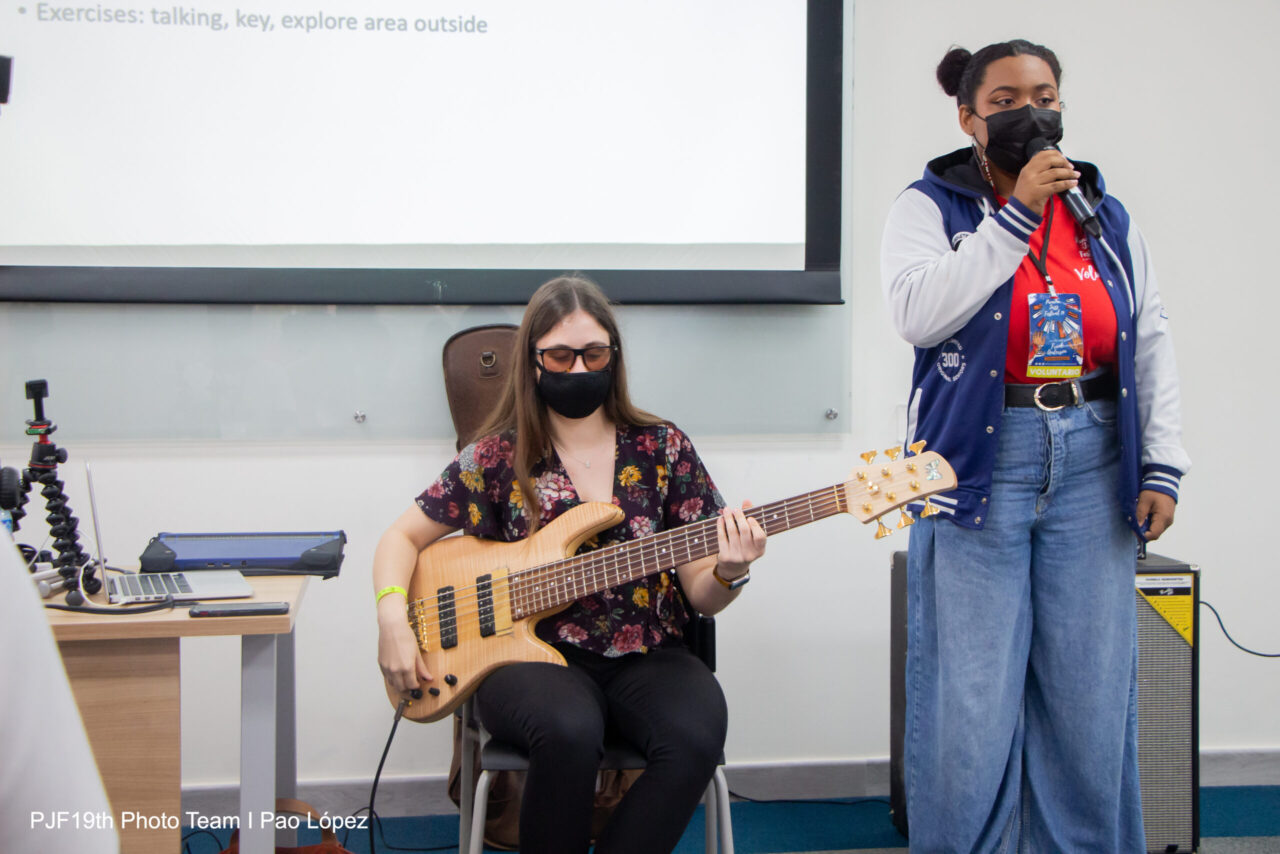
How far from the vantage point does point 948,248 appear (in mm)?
1580

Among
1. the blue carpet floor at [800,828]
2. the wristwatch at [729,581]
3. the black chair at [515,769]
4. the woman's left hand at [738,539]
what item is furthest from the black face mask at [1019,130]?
the blue carpet floor at [800,828]

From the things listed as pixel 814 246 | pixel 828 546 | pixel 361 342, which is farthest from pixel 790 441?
pixel 361 342

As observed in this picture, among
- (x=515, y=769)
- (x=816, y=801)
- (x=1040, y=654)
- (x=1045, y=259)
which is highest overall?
(x=1045, y=259)

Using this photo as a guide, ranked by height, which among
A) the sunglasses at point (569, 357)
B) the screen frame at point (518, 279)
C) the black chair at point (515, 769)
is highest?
the screen frame at point (518, 279)

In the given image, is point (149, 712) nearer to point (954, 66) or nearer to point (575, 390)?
point (575, 390)

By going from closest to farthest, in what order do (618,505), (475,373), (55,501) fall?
1. (55,501)
2. (618,505)
3. (475,373)

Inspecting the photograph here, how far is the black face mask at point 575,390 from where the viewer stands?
1.67m

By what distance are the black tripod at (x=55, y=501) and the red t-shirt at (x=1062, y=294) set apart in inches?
59.2

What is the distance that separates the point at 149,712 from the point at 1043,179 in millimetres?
1519

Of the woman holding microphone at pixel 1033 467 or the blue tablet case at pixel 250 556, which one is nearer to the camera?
the woman holding microphone at pixel 1033 467

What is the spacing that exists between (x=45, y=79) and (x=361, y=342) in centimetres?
93

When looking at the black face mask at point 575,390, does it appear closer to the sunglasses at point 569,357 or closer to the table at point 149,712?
the sunglasses at point 569,357

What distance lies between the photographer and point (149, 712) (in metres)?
1.34

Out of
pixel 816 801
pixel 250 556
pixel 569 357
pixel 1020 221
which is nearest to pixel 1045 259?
pixel 1020 221
